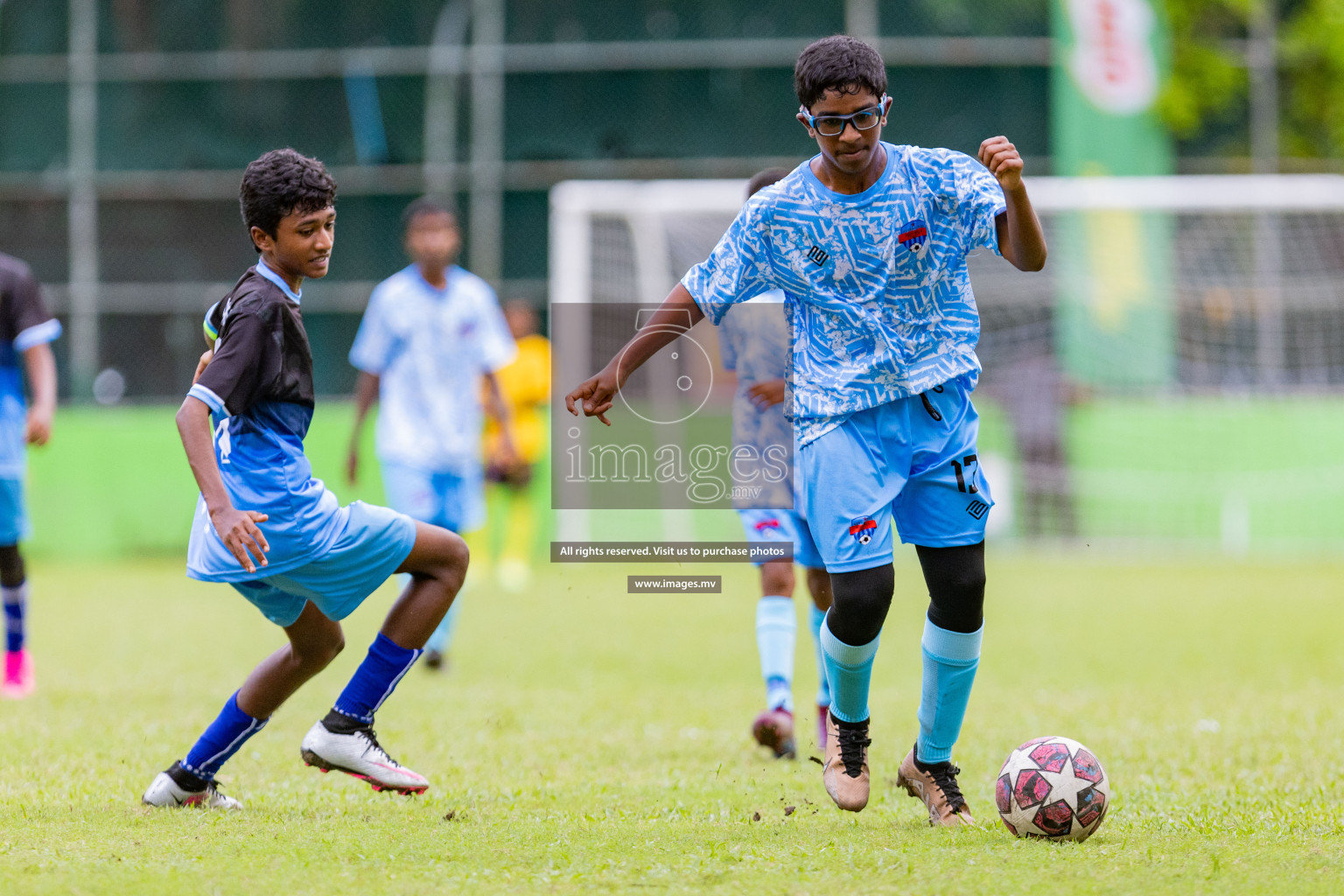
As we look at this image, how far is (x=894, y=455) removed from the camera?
13.8ft

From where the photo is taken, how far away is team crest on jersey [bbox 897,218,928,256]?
4.13 m

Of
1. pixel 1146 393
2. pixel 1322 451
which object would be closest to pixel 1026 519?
pixel 1146 393

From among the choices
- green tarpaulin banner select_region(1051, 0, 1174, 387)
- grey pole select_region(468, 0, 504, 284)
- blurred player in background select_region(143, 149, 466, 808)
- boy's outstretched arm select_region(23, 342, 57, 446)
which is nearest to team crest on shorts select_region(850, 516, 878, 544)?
blurred player in background select_region(143, 149, 466, 808)

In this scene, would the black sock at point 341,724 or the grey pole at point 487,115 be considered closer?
the black sock at point 341,724

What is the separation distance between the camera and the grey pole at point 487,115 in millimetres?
19031

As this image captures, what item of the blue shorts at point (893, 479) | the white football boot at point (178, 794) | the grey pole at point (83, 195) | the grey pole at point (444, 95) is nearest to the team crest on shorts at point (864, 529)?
the blue shorts at point (893, 479)

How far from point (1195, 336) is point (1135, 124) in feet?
10.5

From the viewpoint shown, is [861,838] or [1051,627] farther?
[1051,627]

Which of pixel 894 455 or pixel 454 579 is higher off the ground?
pixel 894 455

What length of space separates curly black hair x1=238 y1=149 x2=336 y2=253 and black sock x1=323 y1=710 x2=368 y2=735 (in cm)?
136

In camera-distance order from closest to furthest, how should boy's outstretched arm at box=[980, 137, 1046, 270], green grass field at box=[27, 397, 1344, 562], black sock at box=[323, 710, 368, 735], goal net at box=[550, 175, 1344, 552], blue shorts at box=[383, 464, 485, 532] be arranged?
boy's outstretched arm at box=[980, 137, 1046, 270] < black sock at box=[323, 710, 368, 735] < blue shorts at box=[383, 464, 485, 532] < green grass field at box=[27, 397, 1344, 562] < goal net at box=[550, 175, 1344, 552]

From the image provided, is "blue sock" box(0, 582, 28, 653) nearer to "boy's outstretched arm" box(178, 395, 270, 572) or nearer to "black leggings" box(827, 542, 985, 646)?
"boy's outstretched arm" box(178, 395, 270, 572)

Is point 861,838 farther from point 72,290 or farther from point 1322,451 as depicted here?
point 72,290

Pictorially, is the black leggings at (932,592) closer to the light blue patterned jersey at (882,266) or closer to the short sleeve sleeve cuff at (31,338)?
the light blue patterned jersey at (882,266)
